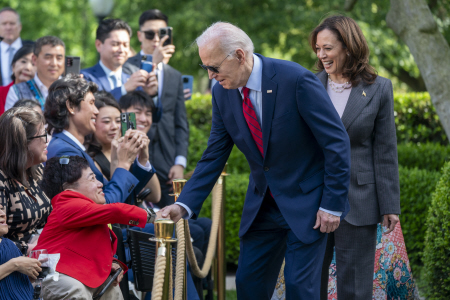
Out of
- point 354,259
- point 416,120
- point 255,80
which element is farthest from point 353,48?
point 416,120

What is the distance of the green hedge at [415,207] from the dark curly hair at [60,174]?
417cm

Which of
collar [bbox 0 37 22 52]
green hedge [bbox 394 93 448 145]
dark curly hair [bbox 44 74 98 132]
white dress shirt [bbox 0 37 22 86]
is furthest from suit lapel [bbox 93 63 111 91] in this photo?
green hedge [bbox 394 93 448 145]

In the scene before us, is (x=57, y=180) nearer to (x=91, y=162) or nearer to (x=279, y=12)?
(x=91, y=162)

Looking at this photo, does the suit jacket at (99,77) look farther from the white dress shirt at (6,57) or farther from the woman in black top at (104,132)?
the white dress shirt at (6,57)

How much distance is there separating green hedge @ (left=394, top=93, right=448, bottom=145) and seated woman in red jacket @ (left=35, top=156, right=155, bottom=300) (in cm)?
601

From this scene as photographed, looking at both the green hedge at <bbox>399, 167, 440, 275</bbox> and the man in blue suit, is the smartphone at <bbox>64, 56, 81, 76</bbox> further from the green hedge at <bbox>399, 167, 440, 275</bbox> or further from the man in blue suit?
the green hedge at <bbox>399, 167, 440, 275</bbox>

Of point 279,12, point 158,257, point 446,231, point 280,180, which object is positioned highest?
point 279,12

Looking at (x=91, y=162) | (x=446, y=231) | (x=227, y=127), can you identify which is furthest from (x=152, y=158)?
(x=446, y=231)

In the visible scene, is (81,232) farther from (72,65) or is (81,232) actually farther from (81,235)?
(72,65)

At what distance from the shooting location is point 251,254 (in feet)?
11.7

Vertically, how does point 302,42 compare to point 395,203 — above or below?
above

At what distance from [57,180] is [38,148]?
26 centimetres

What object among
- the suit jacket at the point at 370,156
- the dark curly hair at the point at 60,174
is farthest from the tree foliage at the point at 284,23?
the dark curly hair at the point at 60,174

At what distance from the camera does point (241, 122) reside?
344 cm
